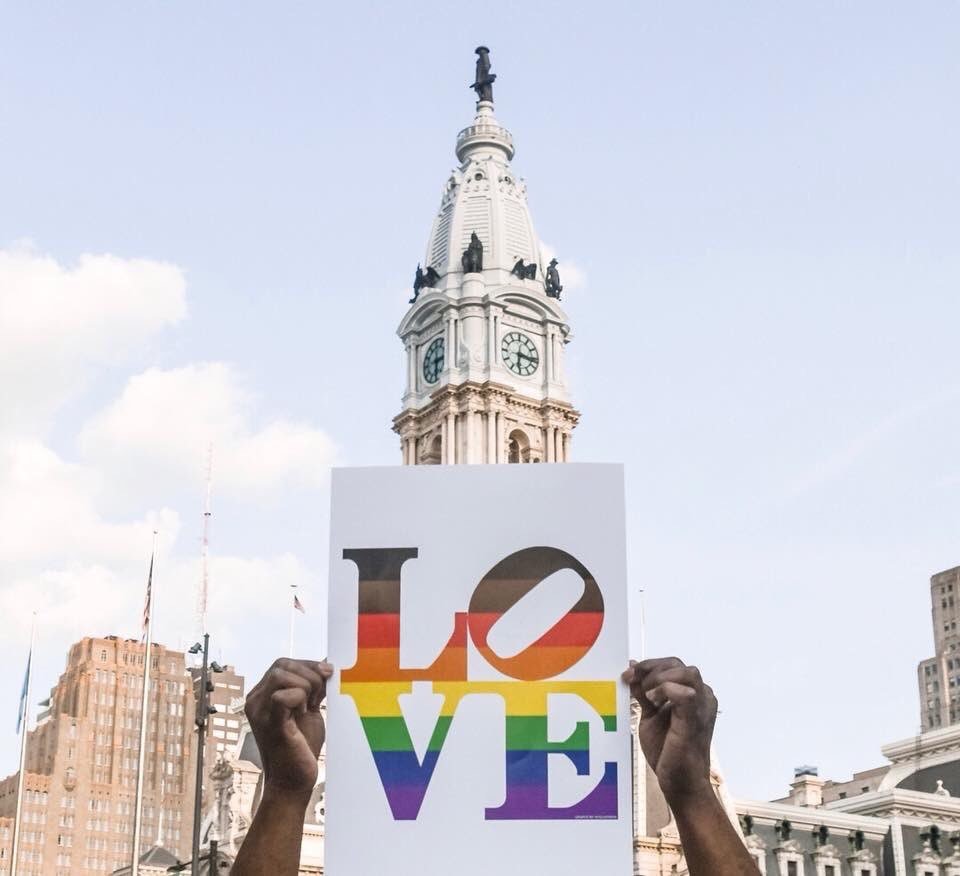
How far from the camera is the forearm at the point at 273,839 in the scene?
8.55m

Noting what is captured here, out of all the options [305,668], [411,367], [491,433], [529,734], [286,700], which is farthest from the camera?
[411,367]

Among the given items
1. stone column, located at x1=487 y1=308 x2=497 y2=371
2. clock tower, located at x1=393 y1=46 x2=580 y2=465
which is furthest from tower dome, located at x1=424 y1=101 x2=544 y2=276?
stone column, located at x1=487 y1=308 x2=497 y2=371

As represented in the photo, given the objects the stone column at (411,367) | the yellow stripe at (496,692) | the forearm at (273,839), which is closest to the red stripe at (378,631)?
the yellow stripe at (496,692)

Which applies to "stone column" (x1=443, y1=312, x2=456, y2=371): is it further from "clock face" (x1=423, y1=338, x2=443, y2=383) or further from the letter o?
the letter o

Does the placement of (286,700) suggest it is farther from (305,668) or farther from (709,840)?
(709,840)

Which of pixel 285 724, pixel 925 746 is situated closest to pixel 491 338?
pixel 925 746

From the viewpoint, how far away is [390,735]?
910 cm

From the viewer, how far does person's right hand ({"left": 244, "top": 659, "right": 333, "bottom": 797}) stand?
856 centimetres

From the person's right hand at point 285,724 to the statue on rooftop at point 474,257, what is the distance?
9587 cm

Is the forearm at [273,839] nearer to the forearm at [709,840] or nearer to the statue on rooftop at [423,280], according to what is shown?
the forearm at [709,840]

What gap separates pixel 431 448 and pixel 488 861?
93.9 metres

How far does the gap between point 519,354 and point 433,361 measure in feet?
17.0

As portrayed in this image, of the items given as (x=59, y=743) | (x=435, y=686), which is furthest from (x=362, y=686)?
(x=59, y=743)

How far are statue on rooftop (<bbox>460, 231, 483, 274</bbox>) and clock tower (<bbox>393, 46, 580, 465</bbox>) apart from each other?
0.06 m
